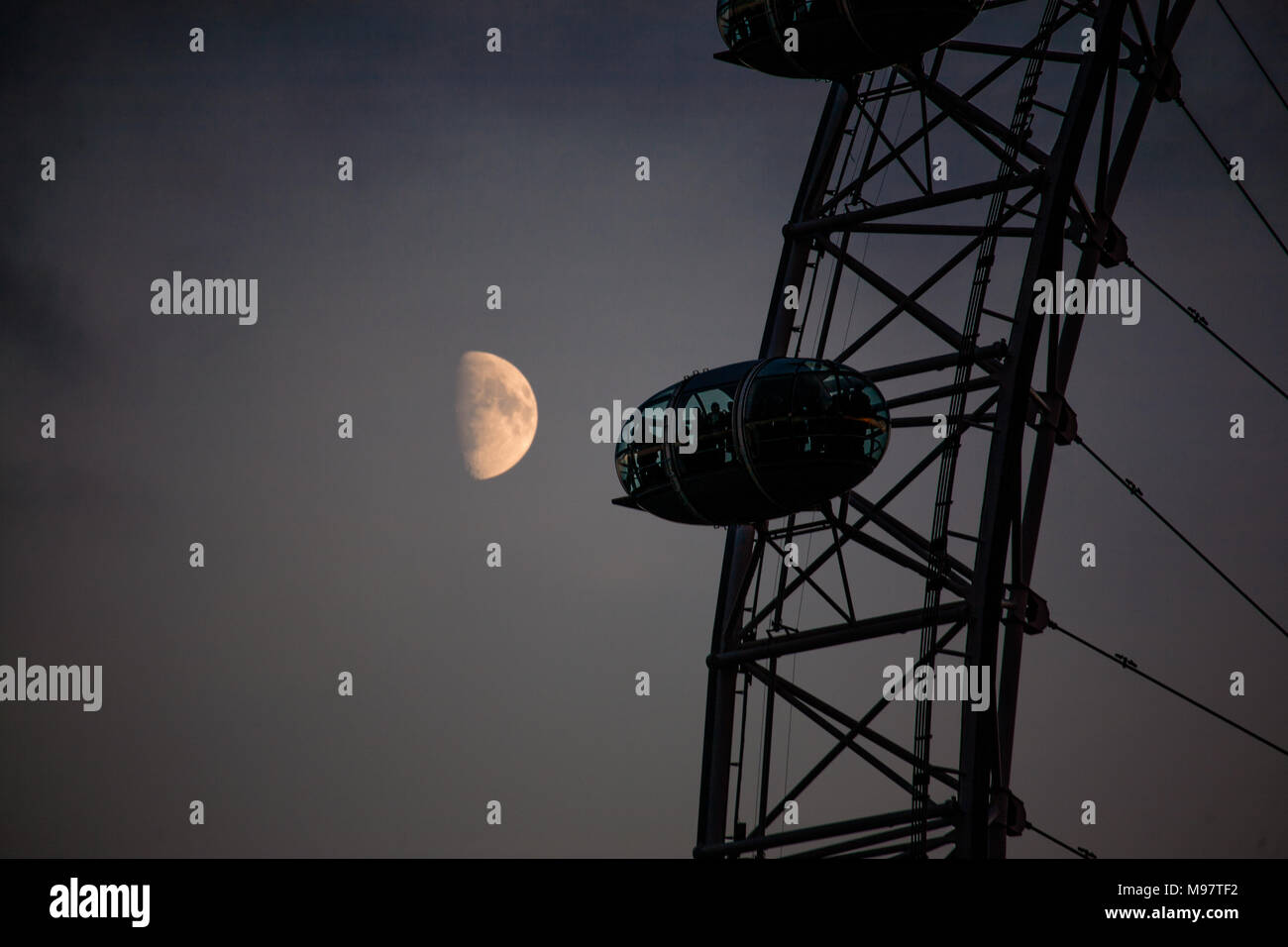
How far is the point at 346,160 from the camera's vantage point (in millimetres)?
32969

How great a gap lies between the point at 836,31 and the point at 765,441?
625 centimetres

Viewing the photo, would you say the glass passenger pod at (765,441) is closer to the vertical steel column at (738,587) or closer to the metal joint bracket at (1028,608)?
the vertical steel column at (738,587)

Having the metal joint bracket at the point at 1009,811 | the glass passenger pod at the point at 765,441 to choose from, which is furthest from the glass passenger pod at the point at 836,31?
the metal joint bracket at the point at 1009,811

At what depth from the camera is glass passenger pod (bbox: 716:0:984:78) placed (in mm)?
20734

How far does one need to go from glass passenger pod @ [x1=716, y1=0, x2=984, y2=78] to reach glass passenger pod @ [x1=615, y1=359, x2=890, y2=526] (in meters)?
5.02

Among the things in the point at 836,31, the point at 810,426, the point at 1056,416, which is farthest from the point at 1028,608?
the point at 836,31

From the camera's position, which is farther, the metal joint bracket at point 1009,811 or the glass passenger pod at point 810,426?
the metal joint bracket at point 1009,811

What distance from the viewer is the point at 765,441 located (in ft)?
63.7

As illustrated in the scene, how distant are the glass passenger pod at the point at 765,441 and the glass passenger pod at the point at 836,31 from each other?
5.02m

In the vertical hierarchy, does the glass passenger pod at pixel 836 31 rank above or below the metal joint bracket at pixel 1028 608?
above

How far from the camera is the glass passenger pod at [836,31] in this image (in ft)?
68.0
